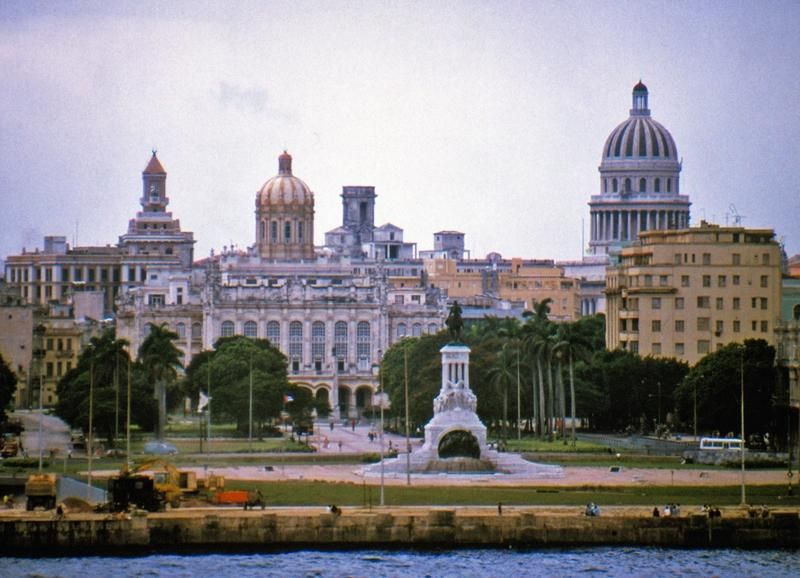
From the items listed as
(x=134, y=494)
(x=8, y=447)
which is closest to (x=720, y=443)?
(x=8, y=447)

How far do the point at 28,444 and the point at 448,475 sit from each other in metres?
40.8

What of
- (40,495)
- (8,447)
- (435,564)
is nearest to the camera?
(435,564)

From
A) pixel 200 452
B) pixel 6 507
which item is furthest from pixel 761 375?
pixel 6 507

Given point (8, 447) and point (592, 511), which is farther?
point (8, 447)

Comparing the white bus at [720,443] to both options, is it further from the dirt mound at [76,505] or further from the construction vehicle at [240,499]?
the dirt mound at [76,505]

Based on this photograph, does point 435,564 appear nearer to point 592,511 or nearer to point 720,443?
point 592,511

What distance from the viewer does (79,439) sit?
199 metres

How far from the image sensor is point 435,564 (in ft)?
425

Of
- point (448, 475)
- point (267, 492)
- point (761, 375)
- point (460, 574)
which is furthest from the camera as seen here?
point (761, 375)

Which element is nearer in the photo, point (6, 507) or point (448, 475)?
point (6, 507)

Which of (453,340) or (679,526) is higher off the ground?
(453,340)

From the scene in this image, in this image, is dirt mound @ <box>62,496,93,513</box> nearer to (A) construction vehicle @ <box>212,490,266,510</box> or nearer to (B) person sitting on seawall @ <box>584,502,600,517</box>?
(A) construction vehicle @ <box>212,490,266,510</box>

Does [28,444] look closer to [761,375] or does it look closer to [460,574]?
[761,375]

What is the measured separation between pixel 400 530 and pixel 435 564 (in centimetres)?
423
